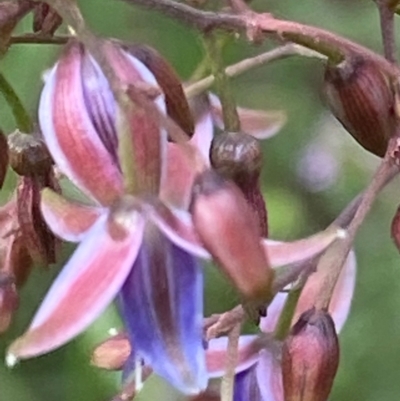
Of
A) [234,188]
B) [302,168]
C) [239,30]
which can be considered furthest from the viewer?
[302,168]

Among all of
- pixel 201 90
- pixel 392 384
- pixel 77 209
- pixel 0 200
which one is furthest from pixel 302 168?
pixel 77 209

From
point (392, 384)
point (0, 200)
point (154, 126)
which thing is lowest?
point (392, 384)

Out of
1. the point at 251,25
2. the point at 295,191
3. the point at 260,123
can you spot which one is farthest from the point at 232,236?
the point at 295,191

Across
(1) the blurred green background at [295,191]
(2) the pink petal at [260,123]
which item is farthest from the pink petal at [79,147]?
(1) the blurred green background at [295,191]

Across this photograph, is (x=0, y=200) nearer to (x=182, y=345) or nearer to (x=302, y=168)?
(x=302, y=168)

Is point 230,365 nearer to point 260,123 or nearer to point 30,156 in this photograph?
point 30,156

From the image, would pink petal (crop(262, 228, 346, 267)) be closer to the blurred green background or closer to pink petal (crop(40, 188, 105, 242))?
pink petal (crop(40, 188, 105, 242))
